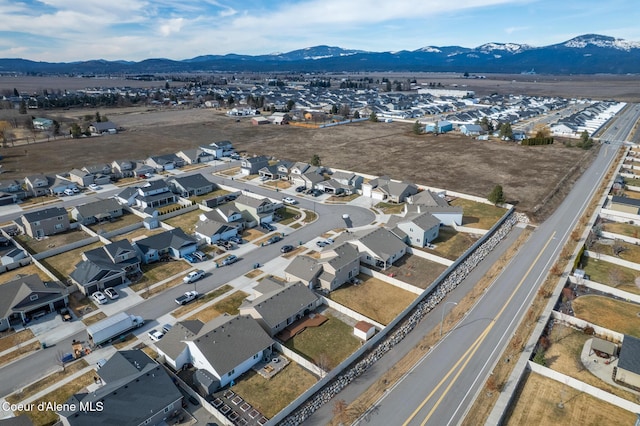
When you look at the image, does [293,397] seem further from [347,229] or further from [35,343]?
[347,229]

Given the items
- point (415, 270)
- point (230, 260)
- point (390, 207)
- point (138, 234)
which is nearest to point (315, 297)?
point (415, 270)

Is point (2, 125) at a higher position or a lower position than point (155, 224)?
higher

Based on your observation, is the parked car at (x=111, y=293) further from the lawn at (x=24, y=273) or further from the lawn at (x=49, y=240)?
the lawn at (x=49, y=240)

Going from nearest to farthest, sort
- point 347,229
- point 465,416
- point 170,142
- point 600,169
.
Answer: point 465,416 < point 347,229 < point 600,169 < point 170,142

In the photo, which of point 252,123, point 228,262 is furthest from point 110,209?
point 252,123

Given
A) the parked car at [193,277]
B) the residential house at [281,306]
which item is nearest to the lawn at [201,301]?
the parked car at [193,277]

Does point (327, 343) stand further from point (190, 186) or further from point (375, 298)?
point (190, 186)

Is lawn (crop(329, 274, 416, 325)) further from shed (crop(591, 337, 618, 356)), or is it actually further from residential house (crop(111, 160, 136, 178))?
residential house (crop(111, 160, 136, 178))
